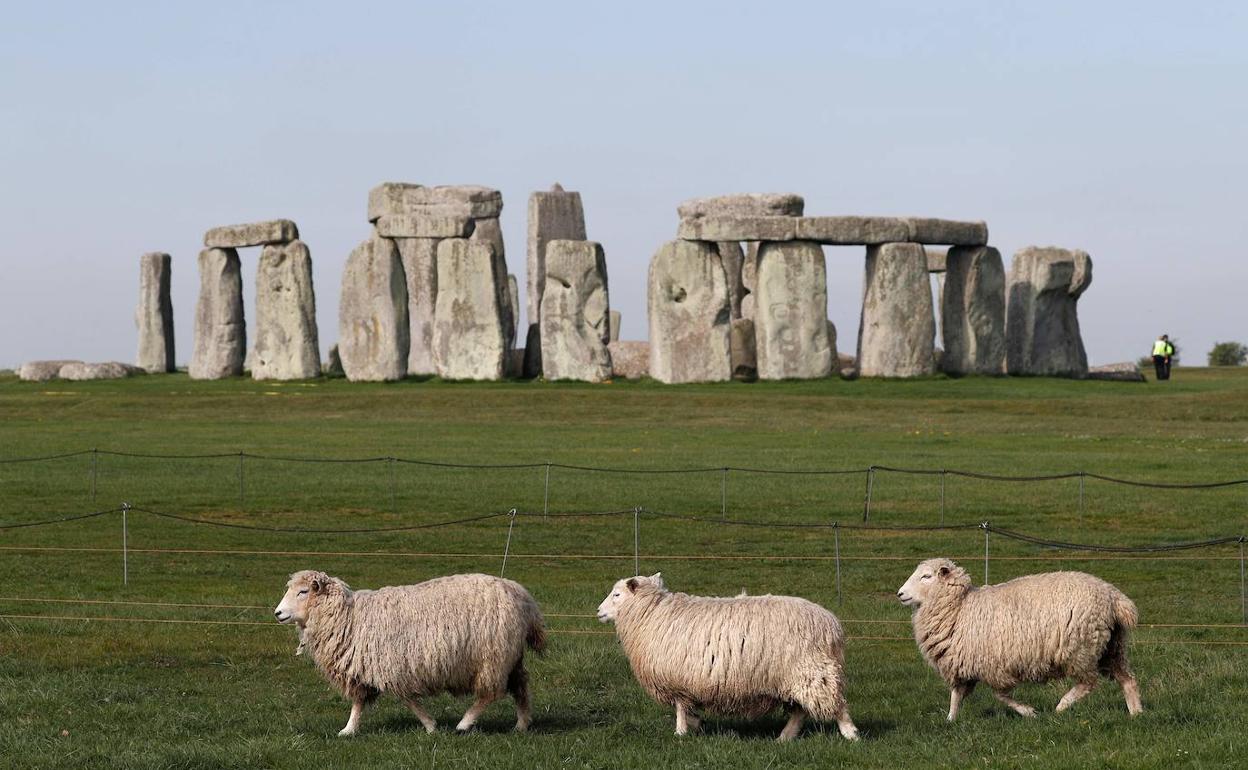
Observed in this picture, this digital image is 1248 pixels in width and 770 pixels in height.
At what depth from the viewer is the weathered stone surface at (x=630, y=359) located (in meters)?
52.2

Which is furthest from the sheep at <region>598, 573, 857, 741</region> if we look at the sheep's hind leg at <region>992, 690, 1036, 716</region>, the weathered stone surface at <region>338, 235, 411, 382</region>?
the weathered stone surface at <region>338, 235, 411, 382</region>

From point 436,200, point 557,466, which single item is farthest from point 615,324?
point 557,466

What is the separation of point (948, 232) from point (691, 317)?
7890 mm

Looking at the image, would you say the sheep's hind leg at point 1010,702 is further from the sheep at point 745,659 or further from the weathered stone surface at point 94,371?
the weathered stone surface at point 94,371

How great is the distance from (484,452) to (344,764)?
75.0 feet

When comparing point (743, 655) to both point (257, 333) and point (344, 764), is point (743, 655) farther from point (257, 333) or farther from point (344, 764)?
point (257, 333)

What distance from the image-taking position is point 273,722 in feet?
40.5

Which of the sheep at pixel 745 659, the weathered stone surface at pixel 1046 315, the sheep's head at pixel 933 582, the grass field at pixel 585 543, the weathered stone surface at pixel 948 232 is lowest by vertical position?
the grass field at pixel 585 543

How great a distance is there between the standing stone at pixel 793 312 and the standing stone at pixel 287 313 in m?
14.1

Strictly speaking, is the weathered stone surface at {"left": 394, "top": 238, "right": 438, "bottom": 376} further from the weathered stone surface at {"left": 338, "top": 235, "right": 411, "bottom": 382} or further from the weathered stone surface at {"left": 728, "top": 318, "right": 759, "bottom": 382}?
the weathered stone surface at {"left": 728, "top": 318, "right": 759, "bottom": 382}

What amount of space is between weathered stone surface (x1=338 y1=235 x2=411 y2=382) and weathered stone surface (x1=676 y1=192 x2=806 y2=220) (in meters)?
8.82

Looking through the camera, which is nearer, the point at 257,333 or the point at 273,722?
the point at 273,722

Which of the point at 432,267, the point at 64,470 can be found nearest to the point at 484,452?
the point at 64,470

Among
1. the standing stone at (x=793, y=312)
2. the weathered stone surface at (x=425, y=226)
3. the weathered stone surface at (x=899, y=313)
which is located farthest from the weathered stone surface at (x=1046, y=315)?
the weathered stone surface at (x=425, y=226)
